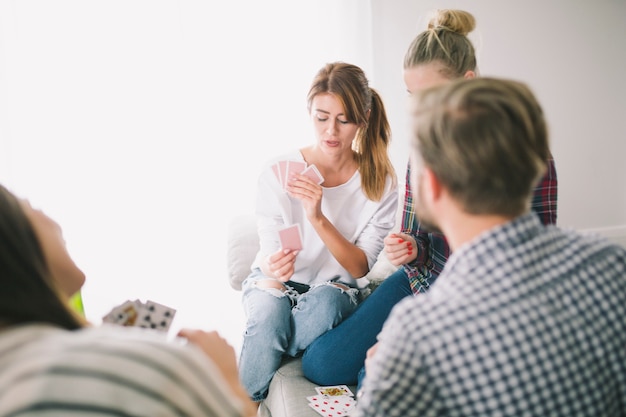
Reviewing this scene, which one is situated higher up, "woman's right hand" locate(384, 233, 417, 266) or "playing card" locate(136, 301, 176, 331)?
"playing card" locate(136, 301, 176, 331)

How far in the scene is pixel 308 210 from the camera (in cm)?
235

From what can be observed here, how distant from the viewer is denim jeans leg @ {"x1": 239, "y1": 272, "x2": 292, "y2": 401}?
215 cm

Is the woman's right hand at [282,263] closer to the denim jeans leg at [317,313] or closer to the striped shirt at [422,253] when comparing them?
the denim jeans leg at [317,313]

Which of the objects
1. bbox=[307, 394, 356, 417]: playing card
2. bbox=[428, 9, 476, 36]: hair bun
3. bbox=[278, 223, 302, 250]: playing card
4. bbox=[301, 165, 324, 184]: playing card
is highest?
bbox=[428, 9, 476, 36]: hair bun

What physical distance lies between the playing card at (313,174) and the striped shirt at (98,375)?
5.16 feet

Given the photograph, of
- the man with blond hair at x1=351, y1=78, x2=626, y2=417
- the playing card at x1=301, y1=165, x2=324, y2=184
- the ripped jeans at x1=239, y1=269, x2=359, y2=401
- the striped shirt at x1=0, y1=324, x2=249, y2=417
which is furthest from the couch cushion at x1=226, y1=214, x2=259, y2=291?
the striped shirt at x1=0, y1=324, x2=249, y2=417

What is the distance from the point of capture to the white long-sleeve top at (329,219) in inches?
97.2

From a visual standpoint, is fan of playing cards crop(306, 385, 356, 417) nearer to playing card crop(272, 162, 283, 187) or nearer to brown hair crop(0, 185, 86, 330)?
playing card crop(272, 162, 283, 187)

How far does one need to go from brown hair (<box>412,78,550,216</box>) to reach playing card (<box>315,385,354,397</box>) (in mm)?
1244

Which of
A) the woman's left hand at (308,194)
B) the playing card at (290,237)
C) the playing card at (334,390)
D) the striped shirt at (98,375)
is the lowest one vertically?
the playing card at (334,390)

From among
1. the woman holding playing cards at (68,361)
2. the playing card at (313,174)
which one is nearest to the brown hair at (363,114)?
the playing card at (313,174)

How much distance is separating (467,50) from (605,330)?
1.35m

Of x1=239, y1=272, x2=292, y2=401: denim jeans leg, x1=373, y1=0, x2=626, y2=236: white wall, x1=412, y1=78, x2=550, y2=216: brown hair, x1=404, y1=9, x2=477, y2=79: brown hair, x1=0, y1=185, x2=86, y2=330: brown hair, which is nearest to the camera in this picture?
x1=0, y1=185, x2=86, y2=330: brown hair

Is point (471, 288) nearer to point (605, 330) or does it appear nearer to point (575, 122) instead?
point (605, 330)
